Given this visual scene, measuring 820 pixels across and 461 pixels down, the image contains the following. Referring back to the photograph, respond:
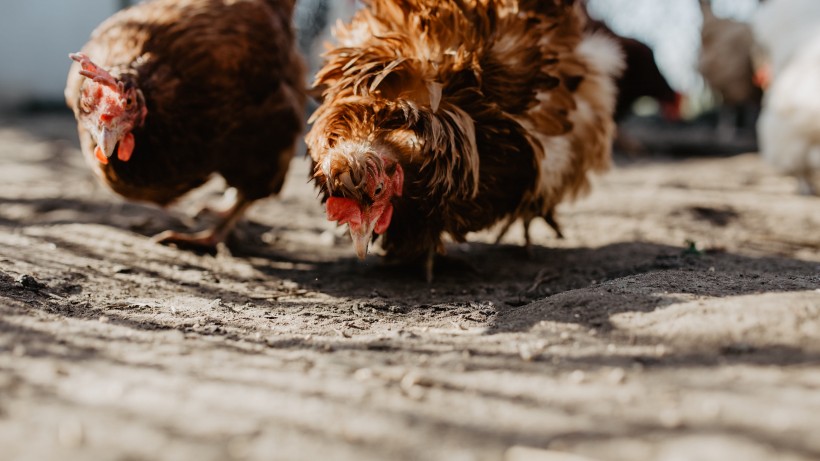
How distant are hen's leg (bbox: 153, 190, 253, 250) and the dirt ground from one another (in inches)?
2.7

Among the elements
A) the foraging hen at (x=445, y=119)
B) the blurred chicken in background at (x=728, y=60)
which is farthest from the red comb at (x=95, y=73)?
the blurred chicken in background at (x=728, y=60)

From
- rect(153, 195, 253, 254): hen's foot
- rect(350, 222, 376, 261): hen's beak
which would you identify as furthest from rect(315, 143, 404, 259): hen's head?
rect(153, 195, 253, 254): hen's foot

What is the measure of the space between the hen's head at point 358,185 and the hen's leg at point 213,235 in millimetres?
1571

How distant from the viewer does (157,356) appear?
6.00 feet

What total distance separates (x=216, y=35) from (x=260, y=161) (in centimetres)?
70

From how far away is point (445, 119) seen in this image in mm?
2611

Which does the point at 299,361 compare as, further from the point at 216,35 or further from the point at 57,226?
the point at 57,226

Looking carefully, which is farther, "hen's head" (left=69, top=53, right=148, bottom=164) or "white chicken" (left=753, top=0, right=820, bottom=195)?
"white chicken" (left=753, top=0, right=820, bottom=195)

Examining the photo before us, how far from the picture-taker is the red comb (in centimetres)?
289

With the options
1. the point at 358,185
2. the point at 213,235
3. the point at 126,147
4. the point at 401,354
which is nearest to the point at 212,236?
the point at 213,235

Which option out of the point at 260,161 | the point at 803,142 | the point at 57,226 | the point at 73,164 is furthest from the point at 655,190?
the point at 73,164

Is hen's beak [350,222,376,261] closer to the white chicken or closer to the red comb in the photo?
the red comb

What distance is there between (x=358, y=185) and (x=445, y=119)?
0.52 metres

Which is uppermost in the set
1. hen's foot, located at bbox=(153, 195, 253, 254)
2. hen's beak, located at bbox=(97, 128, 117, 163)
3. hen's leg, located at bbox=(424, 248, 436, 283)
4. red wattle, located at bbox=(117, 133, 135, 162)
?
hen's beak, located at bbox=(97, 128, 117, 163)
